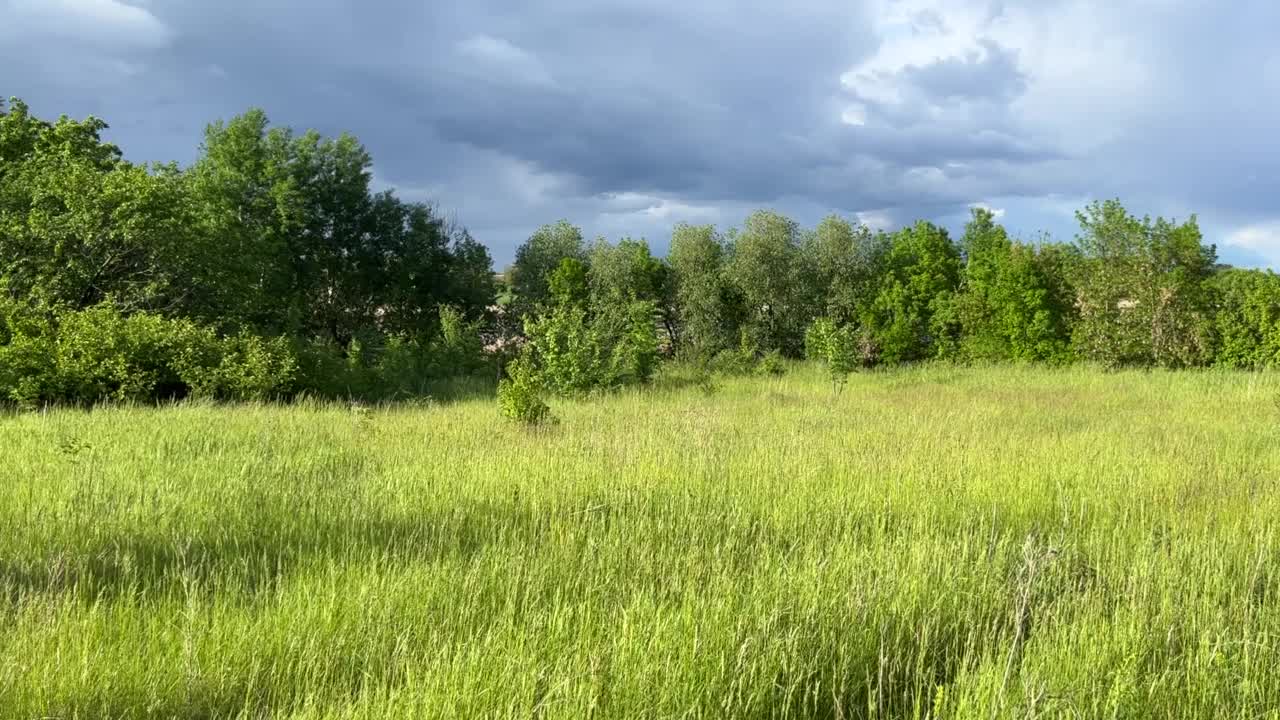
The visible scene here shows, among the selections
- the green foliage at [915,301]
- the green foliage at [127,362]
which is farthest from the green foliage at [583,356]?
the green foliage at [915,301]

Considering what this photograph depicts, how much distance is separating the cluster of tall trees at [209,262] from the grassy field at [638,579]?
587 cm

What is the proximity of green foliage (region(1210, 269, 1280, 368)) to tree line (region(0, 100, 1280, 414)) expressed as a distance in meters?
0.05

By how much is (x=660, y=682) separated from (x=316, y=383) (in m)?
14.9

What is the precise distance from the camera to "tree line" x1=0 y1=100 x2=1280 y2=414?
14523 mm

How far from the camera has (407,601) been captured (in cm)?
348

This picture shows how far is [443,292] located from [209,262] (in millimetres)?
11069

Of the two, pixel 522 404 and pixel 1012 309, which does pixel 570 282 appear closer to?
pixel 1012 309

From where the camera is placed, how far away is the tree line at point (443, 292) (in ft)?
47.6

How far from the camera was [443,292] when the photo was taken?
28.8 meters

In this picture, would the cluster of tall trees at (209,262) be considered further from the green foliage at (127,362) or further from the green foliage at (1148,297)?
the green foliage at (1148,297)

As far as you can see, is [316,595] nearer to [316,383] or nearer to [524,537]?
[524,537]

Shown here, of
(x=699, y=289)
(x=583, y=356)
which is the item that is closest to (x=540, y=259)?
(x=699, y=289)

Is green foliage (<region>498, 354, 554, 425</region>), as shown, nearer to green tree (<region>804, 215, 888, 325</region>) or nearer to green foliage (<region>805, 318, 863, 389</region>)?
green foliage (<region>805, 318, 863, 389</region>)

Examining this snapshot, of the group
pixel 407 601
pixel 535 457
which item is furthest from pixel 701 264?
pixel 407 601
